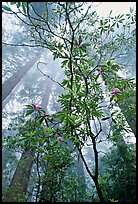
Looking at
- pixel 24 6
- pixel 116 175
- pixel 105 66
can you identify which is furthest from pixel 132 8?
pixel 116 175

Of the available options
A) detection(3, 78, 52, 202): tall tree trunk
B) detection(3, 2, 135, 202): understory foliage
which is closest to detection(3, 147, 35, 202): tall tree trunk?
detection(3, 78, 52, 202): tall tree trunk

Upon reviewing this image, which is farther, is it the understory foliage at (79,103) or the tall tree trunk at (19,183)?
the tall tree trunk at (19,183)

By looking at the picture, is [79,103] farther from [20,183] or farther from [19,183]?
[20,183]

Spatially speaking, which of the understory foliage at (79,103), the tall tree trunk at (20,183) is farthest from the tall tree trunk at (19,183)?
the understory foliage at (79,103)

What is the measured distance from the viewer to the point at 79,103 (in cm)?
157

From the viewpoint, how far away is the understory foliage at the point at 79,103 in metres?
1.63

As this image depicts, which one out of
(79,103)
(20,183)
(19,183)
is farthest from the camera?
(20,183)

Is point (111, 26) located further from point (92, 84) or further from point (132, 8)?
point (92, 84)

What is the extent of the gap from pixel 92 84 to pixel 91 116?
578 mm

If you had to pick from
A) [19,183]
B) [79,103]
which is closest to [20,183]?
[19,183]

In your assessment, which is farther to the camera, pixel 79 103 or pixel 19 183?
pixel 19 183

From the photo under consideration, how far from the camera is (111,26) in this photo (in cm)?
238

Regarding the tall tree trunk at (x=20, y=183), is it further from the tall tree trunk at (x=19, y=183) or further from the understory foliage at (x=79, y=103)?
the understory foliage at (x=79, y=103)

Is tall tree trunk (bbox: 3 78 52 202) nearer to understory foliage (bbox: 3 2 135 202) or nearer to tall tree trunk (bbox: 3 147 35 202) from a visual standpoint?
tall tree trunk (bbox: 3 147 35 202)
